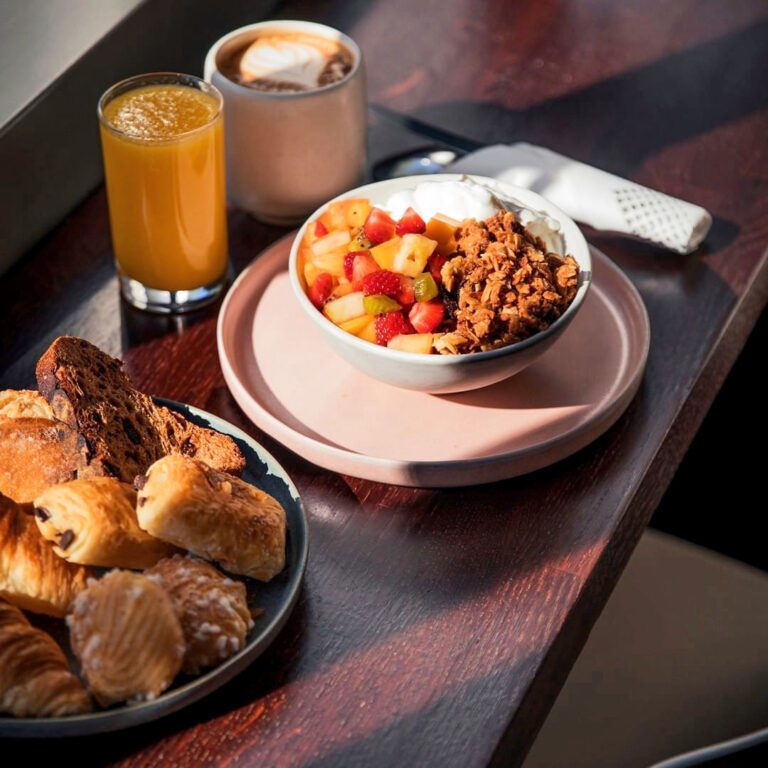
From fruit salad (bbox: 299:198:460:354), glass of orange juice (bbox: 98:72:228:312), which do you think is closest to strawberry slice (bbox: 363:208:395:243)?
fruit salad (bbox: 299:198:460:354)

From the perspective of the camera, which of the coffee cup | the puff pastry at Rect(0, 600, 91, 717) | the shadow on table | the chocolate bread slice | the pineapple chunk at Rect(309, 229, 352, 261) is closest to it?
the puff pastry at Rect(0, 600, 91, 717)

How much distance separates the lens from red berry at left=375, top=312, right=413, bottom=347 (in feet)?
4.00

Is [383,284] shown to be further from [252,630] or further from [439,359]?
[252,630]

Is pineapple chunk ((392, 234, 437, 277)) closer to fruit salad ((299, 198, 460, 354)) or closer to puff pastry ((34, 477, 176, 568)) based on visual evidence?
fruit salad ((299, 198, 460, 354))

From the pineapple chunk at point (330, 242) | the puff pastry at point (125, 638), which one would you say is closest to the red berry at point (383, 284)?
the pineapple chunk at point (330, 242)

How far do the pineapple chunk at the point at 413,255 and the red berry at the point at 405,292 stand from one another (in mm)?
13

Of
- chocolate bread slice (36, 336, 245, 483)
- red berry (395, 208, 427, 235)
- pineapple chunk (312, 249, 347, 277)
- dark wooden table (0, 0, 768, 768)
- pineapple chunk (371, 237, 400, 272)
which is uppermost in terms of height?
red berry (395, 208, 427, 235)

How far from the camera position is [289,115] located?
1.47m

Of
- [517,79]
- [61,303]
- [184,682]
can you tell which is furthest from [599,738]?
[517,79]

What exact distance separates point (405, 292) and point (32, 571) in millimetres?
500

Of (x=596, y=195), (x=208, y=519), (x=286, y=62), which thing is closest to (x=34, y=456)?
(x=208, y=519)

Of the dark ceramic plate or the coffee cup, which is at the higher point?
the coffee cup

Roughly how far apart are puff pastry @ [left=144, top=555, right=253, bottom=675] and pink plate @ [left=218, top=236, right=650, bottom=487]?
0.27 metres

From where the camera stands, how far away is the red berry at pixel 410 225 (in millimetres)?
1284
